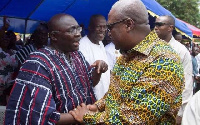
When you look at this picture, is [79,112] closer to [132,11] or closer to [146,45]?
[146,45]

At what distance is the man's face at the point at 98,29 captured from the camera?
4.30m

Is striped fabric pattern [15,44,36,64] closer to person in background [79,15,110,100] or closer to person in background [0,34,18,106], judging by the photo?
person in background [0,34,18,106]

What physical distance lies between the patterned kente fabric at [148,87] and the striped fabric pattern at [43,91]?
50cm

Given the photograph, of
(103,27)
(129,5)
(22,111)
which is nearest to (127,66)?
(129,5)

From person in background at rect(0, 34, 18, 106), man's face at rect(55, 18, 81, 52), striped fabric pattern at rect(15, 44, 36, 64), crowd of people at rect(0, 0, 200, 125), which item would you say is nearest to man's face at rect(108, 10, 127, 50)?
crowd of people at rect(0, 0, 200, 125)

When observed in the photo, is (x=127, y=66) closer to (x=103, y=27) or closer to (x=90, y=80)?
(x=90, y=80)

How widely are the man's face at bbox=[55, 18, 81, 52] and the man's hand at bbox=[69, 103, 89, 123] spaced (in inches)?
21.2

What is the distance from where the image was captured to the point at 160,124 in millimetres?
1871

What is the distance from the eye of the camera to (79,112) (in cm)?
230

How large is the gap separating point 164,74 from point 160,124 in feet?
1.15

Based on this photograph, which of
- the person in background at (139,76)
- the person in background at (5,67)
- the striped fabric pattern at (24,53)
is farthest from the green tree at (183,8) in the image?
the person in background at (139,76)

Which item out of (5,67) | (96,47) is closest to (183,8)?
(96,47)

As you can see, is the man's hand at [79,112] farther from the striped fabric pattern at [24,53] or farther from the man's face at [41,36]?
the man's face at [41,36]

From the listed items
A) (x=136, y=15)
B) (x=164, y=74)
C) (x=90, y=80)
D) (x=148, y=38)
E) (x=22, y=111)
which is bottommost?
(x=22, y=111)
